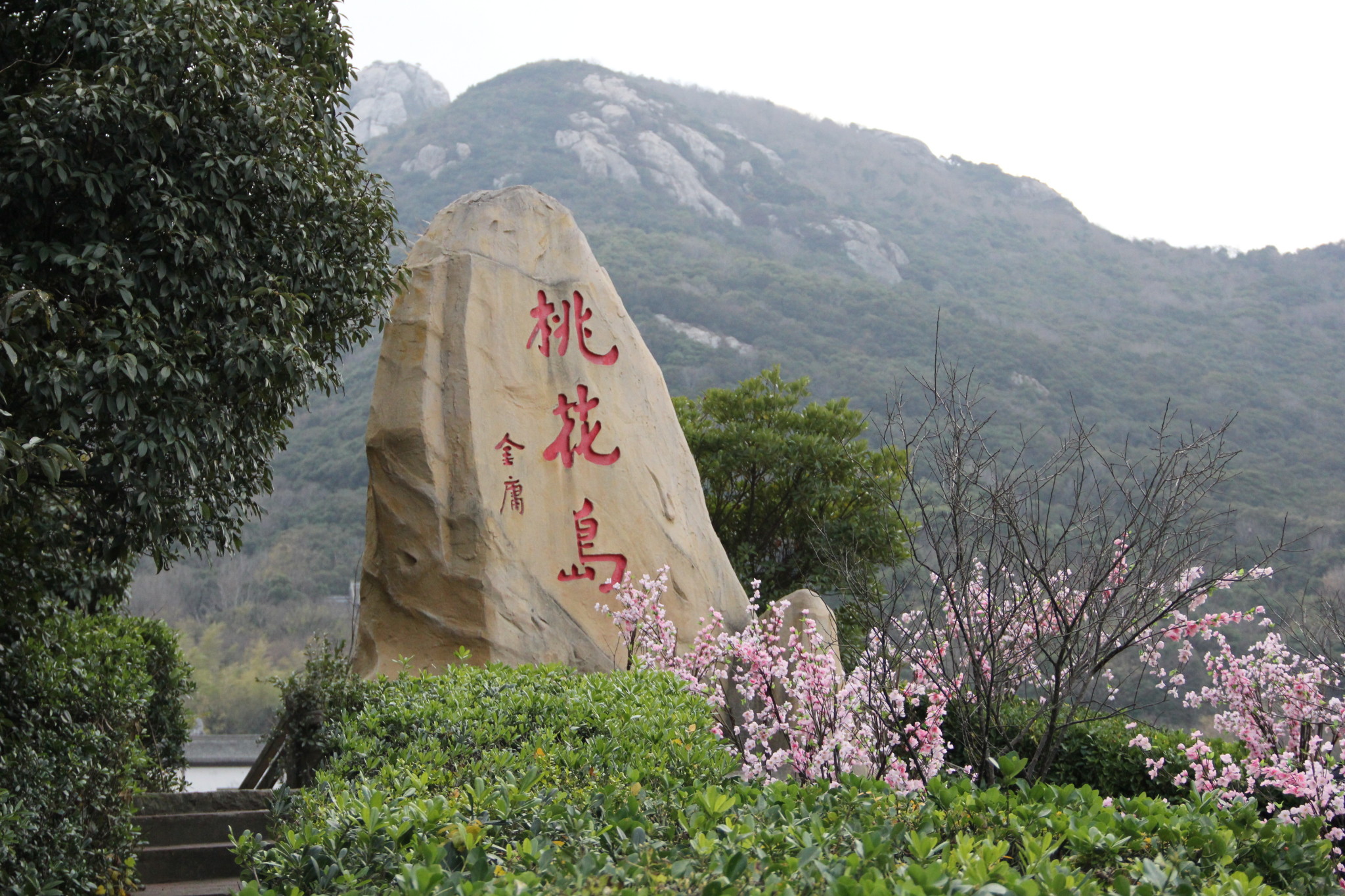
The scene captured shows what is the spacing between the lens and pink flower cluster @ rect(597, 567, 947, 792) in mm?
4625

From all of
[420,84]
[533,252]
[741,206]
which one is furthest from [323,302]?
[420,84]

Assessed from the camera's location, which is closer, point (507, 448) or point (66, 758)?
point (66, 758)

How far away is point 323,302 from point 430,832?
140 inches

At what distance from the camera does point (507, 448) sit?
19.9ft

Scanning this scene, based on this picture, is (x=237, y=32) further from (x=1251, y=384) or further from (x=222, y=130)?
(x=1251, y=384)

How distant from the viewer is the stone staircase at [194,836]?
5.55 m

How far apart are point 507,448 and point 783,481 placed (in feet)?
15.2

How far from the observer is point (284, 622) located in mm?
18672

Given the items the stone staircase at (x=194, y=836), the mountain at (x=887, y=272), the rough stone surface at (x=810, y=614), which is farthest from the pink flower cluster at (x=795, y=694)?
the mountain at (x=887, y=272)

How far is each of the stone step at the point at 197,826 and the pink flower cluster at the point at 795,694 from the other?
2.56 m
